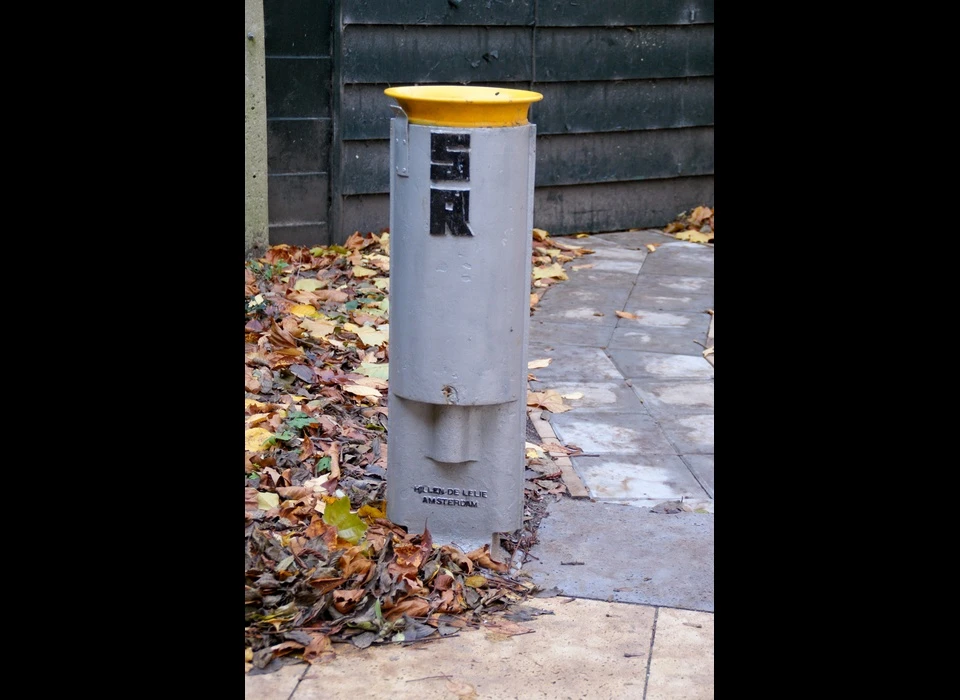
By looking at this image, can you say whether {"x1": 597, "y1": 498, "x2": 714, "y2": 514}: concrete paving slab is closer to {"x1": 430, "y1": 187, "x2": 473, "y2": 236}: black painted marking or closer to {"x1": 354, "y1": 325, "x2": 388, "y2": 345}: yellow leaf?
{"x1": 430, "y1": 187, "x2": 473, "y2": 236}: black painted marking

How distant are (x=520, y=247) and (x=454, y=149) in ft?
1.33

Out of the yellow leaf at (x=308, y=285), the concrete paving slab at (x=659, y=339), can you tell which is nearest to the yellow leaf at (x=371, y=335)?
the yellow leaf at (x=308, y=285)

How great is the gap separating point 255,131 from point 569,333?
242 centimetres

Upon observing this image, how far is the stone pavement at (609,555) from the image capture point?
3342 millimetres

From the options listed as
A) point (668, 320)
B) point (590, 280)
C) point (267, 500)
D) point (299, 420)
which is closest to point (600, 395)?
point (668, 320)

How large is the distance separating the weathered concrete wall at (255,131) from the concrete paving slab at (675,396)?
9.61 ft

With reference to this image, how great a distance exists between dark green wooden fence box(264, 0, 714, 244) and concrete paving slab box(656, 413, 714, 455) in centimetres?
349

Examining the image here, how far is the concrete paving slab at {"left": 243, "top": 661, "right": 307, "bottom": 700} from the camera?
3223 mm

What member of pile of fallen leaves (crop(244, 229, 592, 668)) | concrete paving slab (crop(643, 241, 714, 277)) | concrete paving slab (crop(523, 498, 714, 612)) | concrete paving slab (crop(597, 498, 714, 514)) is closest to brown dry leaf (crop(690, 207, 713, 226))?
concrete paving slab (crop(643, 241, 714, 277))

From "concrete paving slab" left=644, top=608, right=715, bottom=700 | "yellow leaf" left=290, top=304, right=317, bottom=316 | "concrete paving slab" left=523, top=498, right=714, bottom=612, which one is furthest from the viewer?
"yellow leaf" left=290, top=304, right=317, bottom=316

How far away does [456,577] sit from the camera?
391cm

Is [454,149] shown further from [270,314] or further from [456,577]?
[270,314]

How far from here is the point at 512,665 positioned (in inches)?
135
